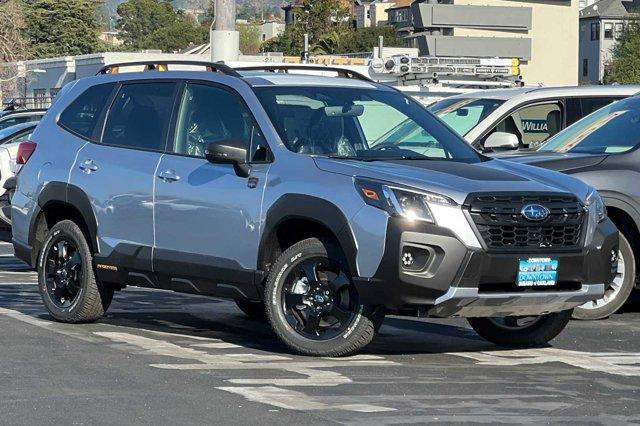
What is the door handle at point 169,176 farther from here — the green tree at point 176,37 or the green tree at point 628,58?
the green tree at point 176,37

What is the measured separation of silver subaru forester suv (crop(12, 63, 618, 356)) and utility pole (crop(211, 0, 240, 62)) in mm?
7531

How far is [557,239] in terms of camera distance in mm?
8867

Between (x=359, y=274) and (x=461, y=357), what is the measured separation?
108cm

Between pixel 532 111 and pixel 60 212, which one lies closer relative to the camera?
pixel 60 212

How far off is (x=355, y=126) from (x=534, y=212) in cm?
158

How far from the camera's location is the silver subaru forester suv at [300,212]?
8539 mm

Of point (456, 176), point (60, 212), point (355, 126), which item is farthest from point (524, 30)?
point (456, 176)

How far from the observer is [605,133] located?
39.8 ft

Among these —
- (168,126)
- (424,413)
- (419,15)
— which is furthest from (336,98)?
(419,15)

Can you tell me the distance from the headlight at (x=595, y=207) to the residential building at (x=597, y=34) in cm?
11801

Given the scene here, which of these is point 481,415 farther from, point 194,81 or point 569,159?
point 569,159

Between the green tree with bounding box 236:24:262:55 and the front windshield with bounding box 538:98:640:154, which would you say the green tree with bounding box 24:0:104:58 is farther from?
the front windshield with bounding box 538:98:640:154

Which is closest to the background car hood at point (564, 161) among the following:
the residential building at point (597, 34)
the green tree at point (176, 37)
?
the residential building at point (597, 34)

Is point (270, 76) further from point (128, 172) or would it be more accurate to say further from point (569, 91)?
point (569, 91)
